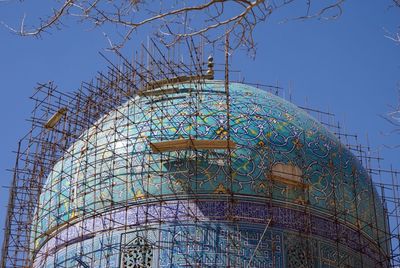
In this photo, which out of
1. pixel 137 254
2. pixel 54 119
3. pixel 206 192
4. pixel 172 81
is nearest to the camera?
pixel 137 254

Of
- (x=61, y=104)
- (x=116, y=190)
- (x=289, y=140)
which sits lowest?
(x=116, y=190)

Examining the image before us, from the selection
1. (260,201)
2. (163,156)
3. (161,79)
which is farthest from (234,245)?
(161,79)

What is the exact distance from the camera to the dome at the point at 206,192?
12.8 meters

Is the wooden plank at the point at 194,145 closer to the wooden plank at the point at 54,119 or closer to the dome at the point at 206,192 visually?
the dome at the point at 206,192

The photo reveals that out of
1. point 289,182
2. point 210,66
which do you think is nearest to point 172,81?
point 210,66

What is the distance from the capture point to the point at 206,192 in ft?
42.8

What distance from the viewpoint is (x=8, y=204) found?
15.5 m

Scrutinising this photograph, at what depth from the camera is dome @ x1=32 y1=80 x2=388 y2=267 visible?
41.9 feet

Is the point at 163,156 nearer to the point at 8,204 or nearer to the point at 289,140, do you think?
the point at 289,140

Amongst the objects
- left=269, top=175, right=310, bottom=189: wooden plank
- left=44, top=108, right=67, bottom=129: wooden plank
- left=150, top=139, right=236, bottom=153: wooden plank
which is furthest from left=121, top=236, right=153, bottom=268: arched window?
left=44, top=108, right=67, bottom=129: wooden plank

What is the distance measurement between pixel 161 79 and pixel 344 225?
12.9 feet

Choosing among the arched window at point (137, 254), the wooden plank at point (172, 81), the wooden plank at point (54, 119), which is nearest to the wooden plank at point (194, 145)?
the arched window at point (137, 254)

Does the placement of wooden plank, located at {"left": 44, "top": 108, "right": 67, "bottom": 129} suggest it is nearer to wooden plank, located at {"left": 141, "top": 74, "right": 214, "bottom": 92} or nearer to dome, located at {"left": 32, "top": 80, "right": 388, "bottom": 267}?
dome, located at {"left": 32, "top": 80, "right": 388, "bottom": 267}

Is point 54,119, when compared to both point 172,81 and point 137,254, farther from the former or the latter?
point 137,254
